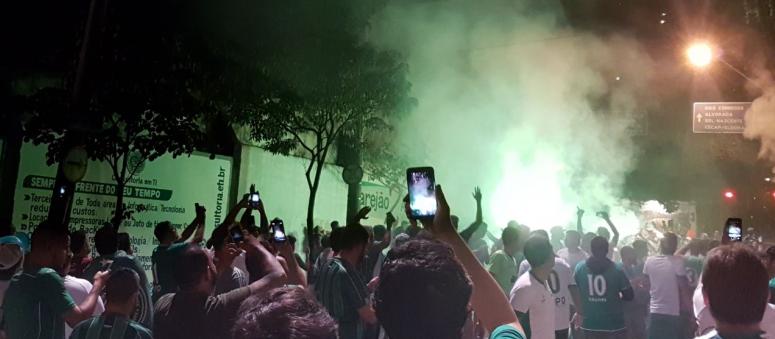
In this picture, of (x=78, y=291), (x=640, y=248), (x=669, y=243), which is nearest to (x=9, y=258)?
(x=78, y=291)

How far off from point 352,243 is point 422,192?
66.3 inches

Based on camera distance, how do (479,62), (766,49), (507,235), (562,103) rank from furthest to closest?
1. (562,103)
2. (479,62)
3. (766,49)
4. (507,235)

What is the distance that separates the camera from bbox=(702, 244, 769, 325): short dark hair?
190 centimetres

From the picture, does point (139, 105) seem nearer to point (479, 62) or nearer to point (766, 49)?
point (479, 62)

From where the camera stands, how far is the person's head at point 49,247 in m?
3.28

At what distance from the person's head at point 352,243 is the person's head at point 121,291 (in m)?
1.57

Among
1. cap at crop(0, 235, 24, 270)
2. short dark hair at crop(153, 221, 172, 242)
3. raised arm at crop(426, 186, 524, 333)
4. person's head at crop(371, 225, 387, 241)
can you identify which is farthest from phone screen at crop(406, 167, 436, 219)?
person's head at crop(371, 225, 387, 241)

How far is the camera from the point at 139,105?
773 centimetres

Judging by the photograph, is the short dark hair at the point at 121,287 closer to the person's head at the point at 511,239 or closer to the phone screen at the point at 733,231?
the person's head at the point at 511,239

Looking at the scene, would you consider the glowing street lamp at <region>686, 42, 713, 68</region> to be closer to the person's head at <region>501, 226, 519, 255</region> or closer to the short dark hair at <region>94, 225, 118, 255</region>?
the person's head at <region>501, 226, 519, 255</region>

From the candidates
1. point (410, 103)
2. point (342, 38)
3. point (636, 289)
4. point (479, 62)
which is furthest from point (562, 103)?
point (636, 289)

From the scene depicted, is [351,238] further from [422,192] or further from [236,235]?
[422,192]

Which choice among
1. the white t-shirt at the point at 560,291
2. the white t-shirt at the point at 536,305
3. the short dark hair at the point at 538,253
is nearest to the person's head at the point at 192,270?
the white t-shirt at the point at 536,305

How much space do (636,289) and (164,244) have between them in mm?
5286
